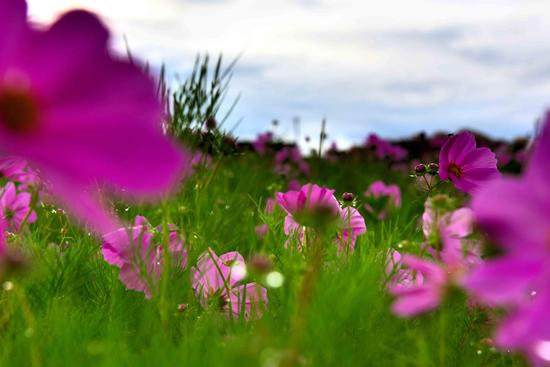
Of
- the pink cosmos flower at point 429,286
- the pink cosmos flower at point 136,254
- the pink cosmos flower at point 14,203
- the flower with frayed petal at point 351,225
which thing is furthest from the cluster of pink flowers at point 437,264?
the pink cosmos flower at point 14,203

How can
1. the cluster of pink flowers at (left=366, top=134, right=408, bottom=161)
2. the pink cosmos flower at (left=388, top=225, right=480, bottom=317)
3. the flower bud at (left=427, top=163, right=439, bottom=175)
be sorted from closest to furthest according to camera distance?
the pink cosmos flower at (left=388, top=225, right=480, bottom=317) → the flower bud at (left=427, top=163, right=439, bottom=175) → the cluster of pink flowers at (left=366, top=134, right=408, bottom=161)

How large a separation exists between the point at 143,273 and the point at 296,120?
2.76m

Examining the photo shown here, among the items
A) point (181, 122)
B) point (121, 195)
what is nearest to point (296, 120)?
point (181, 122)

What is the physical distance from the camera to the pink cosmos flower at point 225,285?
4.06ft

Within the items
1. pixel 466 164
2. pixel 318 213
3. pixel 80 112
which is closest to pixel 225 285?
pixel 466 164

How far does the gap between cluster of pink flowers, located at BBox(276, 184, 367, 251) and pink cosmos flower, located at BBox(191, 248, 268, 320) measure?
147 mm

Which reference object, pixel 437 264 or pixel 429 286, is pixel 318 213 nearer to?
pixel 429 286

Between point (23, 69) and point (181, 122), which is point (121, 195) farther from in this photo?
point (23, 69)

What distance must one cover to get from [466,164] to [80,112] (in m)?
0.93

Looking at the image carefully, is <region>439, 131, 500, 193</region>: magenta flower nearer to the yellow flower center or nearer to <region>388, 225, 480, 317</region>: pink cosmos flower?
the yellow flower center

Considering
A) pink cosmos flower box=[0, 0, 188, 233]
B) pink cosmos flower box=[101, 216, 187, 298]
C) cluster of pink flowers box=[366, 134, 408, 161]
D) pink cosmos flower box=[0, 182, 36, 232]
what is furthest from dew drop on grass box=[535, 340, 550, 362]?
cluster of pink flowers box=[366, 134, 408, 161]

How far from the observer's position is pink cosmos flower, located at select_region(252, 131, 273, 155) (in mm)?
5195

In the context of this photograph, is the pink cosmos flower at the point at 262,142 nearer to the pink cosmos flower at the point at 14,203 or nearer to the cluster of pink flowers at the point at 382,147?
the cluster of pink flowers at the point at 382,147

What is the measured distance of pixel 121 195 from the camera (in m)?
1.78
